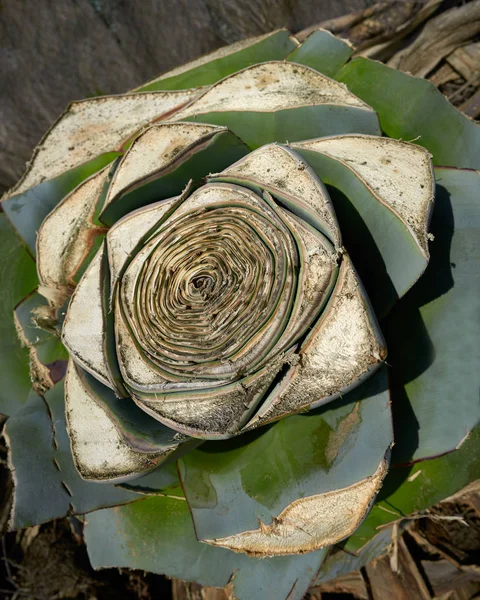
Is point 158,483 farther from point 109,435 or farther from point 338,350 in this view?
point 338,350

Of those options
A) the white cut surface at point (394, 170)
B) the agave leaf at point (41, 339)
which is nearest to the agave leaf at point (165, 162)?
the white cut surface at point (394, 170)

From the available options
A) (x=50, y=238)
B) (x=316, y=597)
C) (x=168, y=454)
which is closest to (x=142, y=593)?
(x=316, y=597)

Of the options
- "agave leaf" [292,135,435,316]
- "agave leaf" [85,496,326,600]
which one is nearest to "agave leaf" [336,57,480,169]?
"agave leaf" [292,135,435,316]

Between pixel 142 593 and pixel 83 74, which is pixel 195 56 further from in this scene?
pixel 142 593

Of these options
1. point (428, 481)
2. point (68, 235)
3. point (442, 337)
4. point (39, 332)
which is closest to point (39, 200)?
point (68, 235)

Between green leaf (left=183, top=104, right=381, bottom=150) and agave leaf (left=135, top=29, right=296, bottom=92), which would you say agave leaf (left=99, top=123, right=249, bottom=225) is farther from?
agave leaf (left=135, top=29, right=296, bottom=92)
